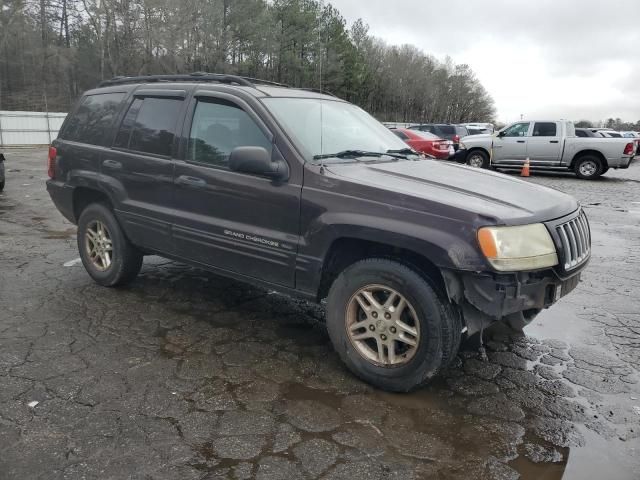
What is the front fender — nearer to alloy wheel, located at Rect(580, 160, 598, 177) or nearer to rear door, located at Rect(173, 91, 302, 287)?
rear door, located at Rect(173, 91, 302, 287)

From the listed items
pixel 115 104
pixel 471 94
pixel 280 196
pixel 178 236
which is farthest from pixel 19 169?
pixel 471 94

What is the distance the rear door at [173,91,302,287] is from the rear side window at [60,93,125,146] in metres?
1.10

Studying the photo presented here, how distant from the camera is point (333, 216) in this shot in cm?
324

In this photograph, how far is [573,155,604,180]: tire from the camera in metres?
16.7

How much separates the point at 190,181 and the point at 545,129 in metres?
16.1

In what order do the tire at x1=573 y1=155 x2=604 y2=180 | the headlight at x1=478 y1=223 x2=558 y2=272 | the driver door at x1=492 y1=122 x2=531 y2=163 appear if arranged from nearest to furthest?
the headlight at x1=478 y1=223 x2=558 y2=272, the tire at x1=573 y1=155 x2=604 y2=180, the driver door at x1=492 y1=122 x2=531 y2=163

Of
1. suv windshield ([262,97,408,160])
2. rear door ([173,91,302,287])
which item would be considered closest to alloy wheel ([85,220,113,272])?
rear door ([173,91,302,287])

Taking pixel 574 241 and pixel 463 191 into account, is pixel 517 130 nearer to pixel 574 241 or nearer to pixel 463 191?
pixel 574 241

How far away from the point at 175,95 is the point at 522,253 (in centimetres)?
299

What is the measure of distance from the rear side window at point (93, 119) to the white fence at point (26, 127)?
65.2 feet

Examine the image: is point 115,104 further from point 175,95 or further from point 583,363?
point 583,363

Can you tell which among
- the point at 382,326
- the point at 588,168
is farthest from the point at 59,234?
the point at 588,168

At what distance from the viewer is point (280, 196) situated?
3.48 meters

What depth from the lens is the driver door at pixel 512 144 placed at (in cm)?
1741
